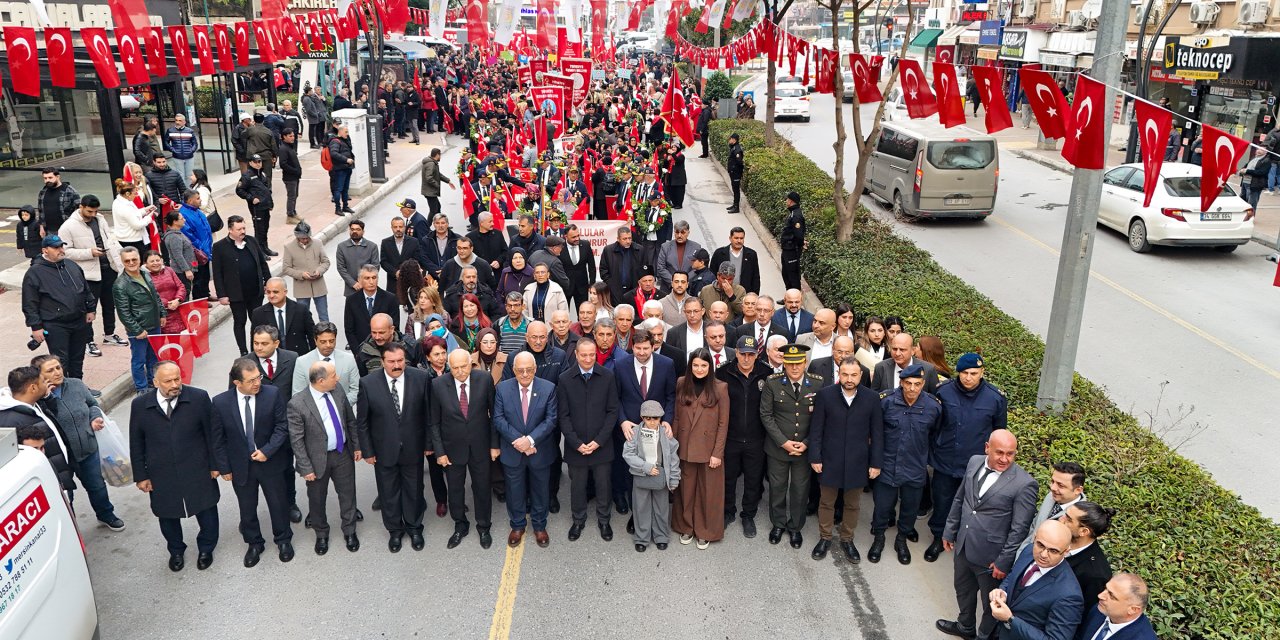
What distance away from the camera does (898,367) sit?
23.2ft

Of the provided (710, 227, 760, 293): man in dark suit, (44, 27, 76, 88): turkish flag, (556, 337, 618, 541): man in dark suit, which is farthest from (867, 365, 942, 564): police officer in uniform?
(44, 27, 76, 88): turkish flag

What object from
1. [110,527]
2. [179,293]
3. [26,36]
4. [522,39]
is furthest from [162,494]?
[522,39]

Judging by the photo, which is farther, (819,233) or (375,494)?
(819,233)

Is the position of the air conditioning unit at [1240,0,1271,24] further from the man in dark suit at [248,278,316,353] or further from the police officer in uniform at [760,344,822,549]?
the man in dark suit at [248,278,316,353]

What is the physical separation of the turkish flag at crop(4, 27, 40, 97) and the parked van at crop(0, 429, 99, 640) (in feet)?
23.9

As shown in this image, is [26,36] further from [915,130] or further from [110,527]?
[915,130]

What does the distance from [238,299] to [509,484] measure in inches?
193

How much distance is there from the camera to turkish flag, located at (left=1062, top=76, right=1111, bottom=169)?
19.8ft

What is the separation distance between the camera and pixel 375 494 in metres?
7.78

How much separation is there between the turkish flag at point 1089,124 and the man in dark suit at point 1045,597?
2759 millimetres

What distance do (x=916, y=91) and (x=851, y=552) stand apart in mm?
4606

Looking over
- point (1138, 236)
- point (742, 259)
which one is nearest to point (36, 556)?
point (742, 259)

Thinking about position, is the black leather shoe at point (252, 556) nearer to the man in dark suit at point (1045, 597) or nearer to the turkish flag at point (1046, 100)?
the man in dark suit at point (1045, 597)

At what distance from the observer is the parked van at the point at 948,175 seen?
59.0 ft
